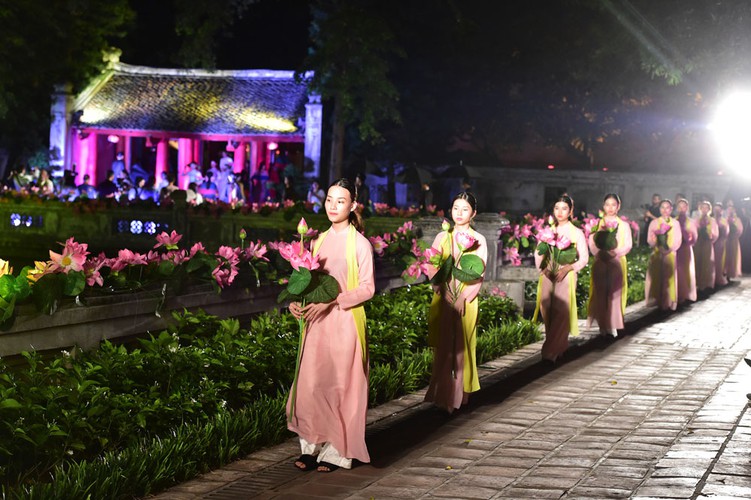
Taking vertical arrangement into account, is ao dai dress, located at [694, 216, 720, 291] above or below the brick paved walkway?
above

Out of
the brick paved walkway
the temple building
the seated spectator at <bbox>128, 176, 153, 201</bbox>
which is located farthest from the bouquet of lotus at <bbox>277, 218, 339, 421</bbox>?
the temple building

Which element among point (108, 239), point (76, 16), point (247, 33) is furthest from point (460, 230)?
point (247, 33)

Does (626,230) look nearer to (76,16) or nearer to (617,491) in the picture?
(617,491)

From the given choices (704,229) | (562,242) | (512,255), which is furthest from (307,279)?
(704,229)

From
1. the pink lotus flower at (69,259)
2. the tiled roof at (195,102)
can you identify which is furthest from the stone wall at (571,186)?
the pink lotus flower at (69,259)

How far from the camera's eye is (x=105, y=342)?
767 centimetres

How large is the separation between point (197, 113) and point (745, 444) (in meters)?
34.7

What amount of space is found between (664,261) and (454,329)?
966 centimetres

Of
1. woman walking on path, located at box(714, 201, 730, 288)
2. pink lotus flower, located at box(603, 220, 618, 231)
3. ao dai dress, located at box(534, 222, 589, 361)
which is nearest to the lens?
ao dai dress, located at box(534, 222, 589, 361)

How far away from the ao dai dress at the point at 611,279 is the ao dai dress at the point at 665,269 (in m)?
3.39

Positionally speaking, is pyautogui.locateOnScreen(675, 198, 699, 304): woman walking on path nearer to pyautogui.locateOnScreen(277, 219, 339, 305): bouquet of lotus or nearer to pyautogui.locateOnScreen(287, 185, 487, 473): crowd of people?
→ pyautogui.locateOnScreen(287, 185, 487, 473): crowd of people

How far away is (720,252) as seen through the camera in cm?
2294

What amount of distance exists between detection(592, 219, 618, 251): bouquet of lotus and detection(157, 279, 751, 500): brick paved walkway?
8.39 ft

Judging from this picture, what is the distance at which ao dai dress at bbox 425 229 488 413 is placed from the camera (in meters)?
9.00
